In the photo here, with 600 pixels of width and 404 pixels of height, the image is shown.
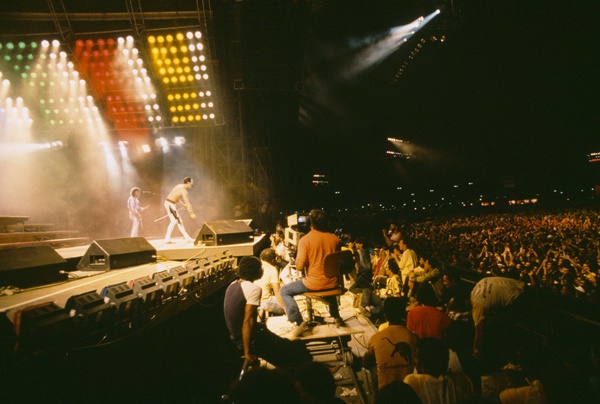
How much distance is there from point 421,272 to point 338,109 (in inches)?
555

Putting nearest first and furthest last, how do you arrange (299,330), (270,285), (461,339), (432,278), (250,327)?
1. (250,327)
2. (461,339)
3. (299,330)
4. (270,285)
5. (432,278)

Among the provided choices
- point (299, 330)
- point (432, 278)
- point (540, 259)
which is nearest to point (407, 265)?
point (432, 278)

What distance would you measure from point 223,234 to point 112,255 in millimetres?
1973

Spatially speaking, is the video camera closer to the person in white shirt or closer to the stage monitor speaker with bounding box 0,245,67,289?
the person in white shirt

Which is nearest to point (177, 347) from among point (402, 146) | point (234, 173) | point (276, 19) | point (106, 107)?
point (106, 107)

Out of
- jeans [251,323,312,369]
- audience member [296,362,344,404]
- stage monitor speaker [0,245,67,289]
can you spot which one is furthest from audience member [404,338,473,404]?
stage monitor speaker [0,245,67,289]

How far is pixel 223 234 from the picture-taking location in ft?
18.3

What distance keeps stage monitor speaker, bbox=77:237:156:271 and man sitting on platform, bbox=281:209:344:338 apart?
2.30 m

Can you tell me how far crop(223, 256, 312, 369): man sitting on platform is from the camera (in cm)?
350

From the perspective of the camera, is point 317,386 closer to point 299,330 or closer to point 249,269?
point 249,269

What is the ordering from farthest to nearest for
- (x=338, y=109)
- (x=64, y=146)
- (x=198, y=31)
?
(x=338, y=109)
(x=64, y=146)
(x=198, y=31)

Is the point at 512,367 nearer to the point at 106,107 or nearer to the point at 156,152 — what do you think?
the point at 106,107

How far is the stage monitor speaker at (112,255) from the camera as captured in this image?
395cm

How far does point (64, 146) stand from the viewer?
9.32 metres
